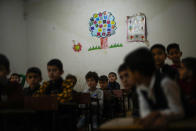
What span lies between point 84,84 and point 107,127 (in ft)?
15.6

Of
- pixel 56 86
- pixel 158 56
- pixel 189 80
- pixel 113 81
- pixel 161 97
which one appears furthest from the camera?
pixel 113 81

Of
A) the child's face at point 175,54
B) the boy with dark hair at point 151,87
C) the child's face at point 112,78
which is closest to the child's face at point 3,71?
the boy with dark hair at point 151,87

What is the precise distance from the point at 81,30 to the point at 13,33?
1.78 m

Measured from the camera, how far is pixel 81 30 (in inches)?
236

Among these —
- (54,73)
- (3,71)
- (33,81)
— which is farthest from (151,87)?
(33,81)

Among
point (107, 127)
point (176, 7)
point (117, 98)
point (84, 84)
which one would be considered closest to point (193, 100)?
point (107, 127)

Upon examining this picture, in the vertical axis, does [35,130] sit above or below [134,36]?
below

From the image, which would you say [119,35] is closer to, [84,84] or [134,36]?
Answer: [134,36]

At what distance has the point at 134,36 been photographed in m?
5.32

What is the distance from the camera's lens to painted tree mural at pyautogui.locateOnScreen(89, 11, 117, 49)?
5.59 metres

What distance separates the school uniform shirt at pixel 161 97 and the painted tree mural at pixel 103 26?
437 cm

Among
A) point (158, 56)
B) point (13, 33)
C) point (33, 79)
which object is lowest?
point (33, 79)

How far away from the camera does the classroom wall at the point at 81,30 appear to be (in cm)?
488

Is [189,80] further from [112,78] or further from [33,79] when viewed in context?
[112,78]
